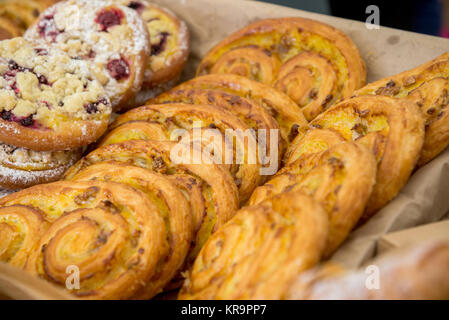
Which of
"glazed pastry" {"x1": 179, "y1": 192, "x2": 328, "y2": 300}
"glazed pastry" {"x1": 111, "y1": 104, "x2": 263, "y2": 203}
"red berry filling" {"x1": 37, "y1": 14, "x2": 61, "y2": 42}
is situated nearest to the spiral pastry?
"glazed pastry" {"x1": 179, "y1": 192, "x2": 328, "y2": 300}

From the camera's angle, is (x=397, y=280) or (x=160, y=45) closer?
(x=397, y=280)

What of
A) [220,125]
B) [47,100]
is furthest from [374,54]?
[47,100]

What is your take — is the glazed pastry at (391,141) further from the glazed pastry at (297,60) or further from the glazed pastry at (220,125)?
the glazed pastry at (297,60)

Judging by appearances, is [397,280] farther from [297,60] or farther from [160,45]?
[160,45]

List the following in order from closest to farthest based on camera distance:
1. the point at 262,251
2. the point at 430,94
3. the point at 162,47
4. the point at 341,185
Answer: the point at 262,251
the point at 341,185
the point at 430,94
the point at 162,47

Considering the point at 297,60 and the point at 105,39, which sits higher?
the point at 105,39

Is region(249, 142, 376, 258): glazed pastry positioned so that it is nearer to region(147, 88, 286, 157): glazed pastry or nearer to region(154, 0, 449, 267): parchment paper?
region(154, 0, 449, 267): parchment paper

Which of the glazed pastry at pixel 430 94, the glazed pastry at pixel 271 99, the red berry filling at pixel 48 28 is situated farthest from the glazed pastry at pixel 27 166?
the glazed pastry at pixel 430 94
